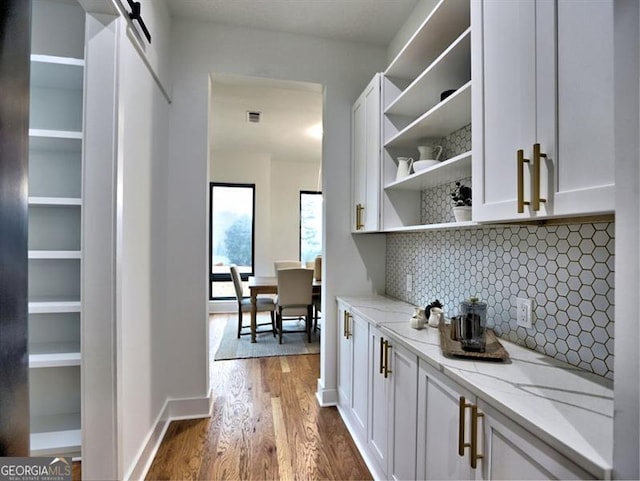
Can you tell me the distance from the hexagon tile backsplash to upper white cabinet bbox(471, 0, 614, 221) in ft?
0.98

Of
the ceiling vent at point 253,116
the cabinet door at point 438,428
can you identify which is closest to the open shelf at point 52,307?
the cabinet door at point 438,428

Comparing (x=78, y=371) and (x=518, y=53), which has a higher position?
(x=518, y=53)

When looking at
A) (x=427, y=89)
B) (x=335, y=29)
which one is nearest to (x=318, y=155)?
(x=335, y=29)

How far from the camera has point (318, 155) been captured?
19.6 feet

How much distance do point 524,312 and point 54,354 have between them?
2307mm

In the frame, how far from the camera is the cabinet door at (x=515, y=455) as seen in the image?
706mm

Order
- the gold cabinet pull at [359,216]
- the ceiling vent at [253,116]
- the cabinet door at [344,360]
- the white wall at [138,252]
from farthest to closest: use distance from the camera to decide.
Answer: the ceiling vent at [253,116] < the gold cabinet pull at [359,216] < the cabinet door at [344,360] < the white wall at [138,252]

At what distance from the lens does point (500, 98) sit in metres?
1.06

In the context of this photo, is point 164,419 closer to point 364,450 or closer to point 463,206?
point 364,450

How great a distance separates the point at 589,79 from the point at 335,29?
2144mm

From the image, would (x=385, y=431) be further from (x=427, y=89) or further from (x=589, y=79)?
(x=427, y=89)

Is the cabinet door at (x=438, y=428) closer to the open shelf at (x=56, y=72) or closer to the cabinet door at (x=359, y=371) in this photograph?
the cabinet door at (x=359, y=371)

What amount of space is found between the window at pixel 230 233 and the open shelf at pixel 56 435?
4.05 m

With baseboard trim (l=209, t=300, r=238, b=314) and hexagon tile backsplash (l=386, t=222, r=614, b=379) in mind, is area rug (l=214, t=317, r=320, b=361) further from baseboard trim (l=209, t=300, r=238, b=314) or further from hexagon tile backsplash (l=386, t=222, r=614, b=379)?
hexagon tile backsplash (l=386, t=222, r=614, b=379)
